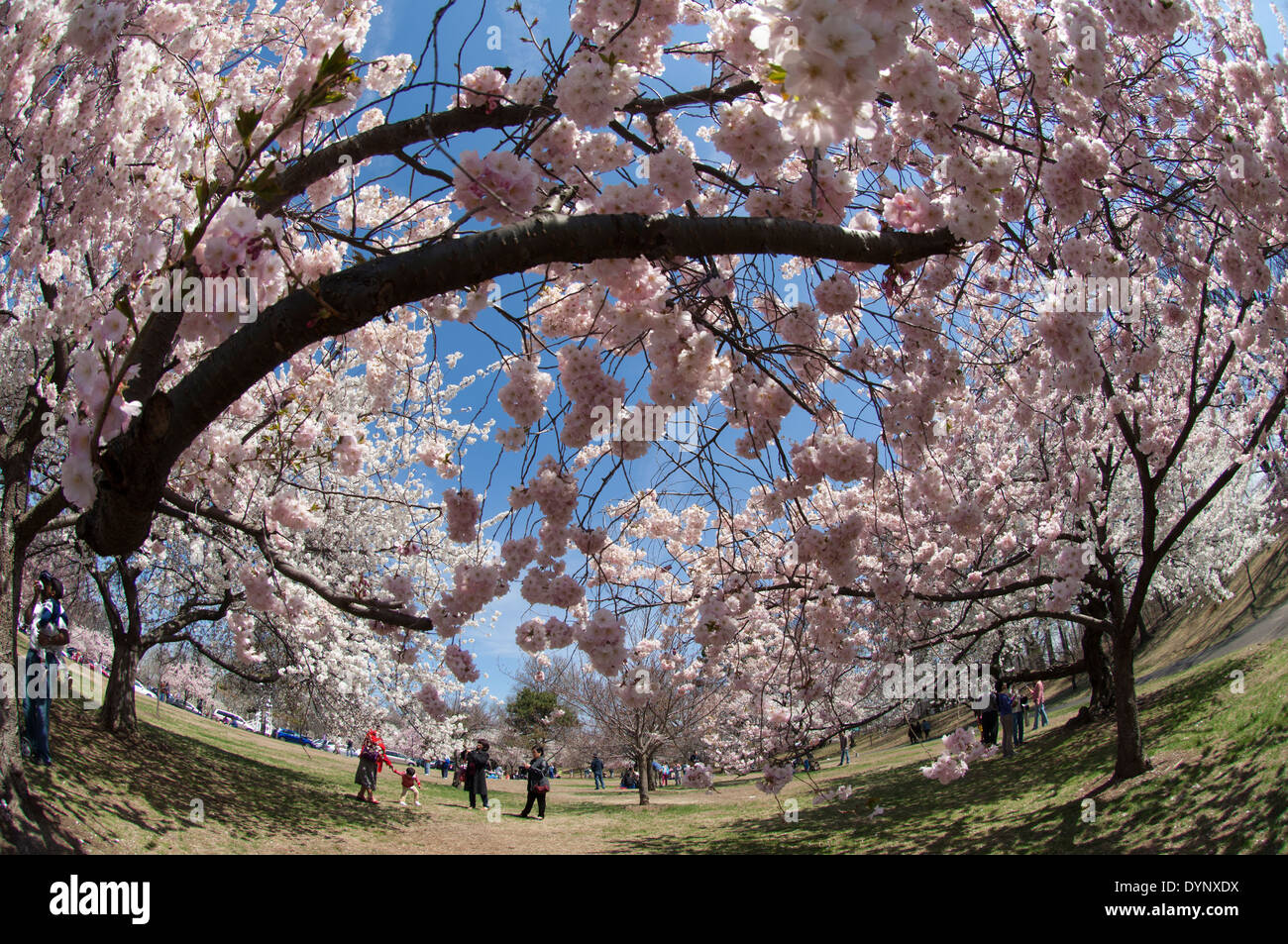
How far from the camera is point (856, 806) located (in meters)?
9.84

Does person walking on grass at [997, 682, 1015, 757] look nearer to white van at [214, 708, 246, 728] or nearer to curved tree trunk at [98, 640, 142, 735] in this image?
curved tree trunk at [98, 640, 142, 735]

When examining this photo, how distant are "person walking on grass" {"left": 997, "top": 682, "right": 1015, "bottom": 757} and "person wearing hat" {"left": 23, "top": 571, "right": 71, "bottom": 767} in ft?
38.6

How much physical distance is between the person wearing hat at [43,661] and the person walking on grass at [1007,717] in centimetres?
1176

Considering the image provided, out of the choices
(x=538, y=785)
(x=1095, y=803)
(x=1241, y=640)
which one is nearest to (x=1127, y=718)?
(x=1095, y=803)

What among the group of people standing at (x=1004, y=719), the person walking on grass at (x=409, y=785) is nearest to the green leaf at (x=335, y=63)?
the group of people standing at (x=1004, y=719)

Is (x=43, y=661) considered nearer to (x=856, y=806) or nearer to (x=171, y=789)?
(x=171, y=789)

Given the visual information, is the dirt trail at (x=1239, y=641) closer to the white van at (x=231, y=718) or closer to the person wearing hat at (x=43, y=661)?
the person wearing hat at (x=43, y=661)

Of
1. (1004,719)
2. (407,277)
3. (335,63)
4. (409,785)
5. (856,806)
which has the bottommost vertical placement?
(856,806)

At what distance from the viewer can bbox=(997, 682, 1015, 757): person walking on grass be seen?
1069 centimetres

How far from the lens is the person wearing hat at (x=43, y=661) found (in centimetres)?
565

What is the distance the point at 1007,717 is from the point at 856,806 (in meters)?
3.13

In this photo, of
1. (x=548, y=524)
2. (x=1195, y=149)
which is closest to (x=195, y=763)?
(x=548, y=524)

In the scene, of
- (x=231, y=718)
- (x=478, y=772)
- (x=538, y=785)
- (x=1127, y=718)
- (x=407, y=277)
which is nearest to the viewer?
(x=407, y=277)

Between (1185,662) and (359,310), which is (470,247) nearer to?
(359,310)
